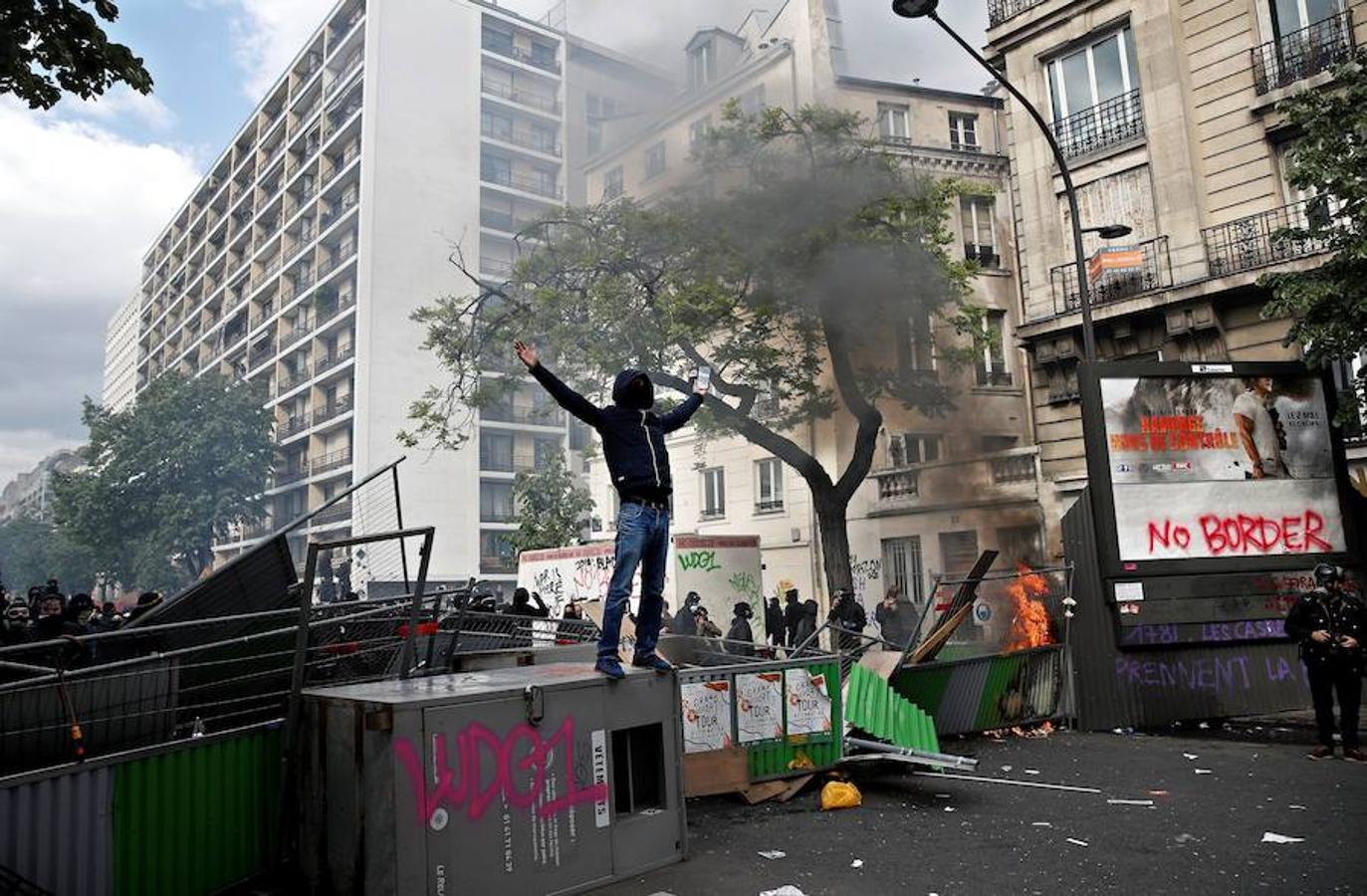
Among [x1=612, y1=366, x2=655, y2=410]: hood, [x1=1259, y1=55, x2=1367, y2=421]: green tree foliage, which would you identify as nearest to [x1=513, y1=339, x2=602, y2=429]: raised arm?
[x1=612, y1=366, x2=655, y2=410]: hood

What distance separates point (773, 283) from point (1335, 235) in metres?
8.14

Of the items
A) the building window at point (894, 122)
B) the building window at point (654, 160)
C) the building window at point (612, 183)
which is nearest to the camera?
the building window at point (654, 160)

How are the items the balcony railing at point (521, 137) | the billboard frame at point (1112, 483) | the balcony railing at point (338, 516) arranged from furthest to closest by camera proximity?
the balcony railing at point (521, 137), the billboard frame at point (1112, 483), the balcony railing at point (338, 516)

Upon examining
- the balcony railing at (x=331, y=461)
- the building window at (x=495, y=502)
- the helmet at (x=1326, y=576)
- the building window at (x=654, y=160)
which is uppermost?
the building window at (x=654, y=160)

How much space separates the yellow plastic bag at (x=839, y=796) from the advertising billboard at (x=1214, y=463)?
4233 millimetres

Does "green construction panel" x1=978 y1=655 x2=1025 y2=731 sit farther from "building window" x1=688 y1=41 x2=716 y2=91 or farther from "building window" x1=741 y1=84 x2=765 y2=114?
"building window" x1=741 y1=84 x2=765 y2=114

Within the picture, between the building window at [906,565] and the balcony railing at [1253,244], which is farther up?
the balcony railing at [1253,244]

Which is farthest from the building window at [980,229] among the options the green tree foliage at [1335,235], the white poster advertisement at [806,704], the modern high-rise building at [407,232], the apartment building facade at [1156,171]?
the white poster advertisement at [806,704]

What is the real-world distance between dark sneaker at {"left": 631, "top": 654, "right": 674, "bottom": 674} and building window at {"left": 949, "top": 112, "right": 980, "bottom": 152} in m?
22.8

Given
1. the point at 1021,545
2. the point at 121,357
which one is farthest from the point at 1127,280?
the point at 121,357

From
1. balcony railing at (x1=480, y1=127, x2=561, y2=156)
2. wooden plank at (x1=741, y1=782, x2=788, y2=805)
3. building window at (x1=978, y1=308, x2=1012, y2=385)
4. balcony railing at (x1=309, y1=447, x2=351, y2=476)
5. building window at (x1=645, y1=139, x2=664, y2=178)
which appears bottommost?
wooden plank at (x1=741, y1=782, x2=788, y2=805)

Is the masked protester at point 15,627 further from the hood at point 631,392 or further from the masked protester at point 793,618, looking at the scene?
the masked protester at point 793,618

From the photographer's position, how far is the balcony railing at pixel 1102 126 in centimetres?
1602

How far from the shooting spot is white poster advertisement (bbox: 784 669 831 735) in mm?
6074
